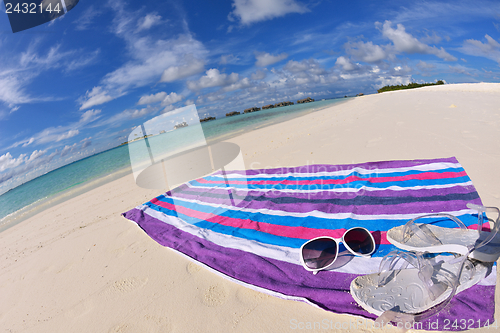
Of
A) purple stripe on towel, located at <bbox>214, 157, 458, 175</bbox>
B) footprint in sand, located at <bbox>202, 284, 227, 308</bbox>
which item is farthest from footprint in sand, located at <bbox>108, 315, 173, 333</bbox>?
purple stripe on towel, located at <bbox>214, 157, 458, 175</bbox>

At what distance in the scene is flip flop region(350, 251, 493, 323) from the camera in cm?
135

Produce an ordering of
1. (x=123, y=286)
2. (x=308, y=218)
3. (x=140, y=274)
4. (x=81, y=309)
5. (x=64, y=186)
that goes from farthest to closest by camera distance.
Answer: (x=64, y=186) < (x=308, y=218) < (x=140, y=274) < (x=123, y=286) < (x=81, y=309)

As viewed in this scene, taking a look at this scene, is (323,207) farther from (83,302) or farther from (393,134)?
(393,134)

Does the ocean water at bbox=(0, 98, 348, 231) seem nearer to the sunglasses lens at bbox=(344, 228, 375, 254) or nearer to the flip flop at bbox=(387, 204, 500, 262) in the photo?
the sunglasses lens at bbox=(344, 228, 375, 254)

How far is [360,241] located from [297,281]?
71 centimetres

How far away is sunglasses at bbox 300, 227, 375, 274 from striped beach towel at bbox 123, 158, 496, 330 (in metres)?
0.07

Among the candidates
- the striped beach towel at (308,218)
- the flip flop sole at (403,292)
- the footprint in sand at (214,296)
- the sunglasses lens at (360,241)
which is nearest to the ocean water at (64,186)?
the striped beach towel at (308,218)

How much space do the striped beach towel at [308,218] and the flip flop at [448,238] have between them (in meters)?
0.15

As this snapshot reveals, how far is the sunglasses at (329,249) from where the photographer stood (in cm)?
191

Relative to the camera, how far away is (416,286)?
1478mm

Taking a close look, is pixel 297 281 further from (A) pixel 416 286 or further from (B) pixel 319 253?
(A) pixel 416 286

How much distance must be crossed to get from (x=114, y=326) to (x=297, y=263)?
1.70 m

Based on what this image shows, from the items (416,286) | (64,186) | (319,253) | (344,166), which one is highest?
(64,186)

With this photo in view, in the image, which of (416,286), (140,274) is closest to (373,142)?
(416,286)
